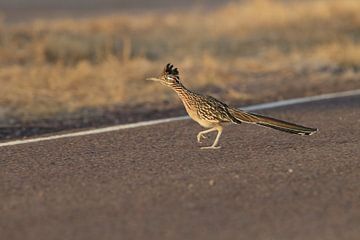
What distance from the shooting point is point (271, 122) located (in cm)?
743

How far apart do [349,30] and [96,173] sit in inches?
624

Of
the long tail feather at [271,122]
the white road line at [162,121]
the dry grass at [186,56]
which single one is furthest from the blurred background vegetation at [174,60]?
the long tail feather at [271,122]

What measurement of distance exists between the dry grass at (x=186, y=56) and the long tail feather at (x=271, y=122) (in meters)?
4.40

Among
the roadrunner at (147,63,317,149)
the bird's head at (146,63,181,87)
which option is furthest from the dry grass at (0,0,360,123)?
the roadrunner at (147,63,317,149)

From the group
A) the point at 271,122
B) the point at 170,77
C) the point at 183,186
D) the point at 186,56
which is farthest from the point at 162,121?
the point at 186,56

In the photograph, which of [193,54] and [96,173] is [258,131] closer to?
[96,173]

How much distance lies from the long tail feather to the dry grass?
4.40 metres

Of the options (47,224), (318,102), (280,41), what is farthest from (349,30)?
(47,224)

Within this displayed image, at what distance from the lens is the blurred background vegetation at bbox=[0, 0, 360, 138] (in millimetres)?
12352

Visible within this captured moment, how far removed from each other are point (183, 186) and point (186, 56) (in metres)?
11.4

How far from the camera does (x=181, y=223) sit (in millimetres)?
5387

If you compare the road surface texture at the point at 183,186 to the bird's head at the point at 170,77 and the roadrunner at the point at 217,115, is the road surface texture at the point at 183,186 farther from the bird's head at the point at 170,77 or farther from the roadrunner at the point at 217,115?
the bird's head at the point at 170,77

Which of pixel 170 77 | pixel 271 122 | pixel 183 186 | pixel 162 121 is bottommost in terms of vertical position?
pixel 162 121

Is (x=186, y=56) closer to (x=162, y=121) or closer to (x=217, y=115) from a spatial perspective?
(x=162, y=121)
